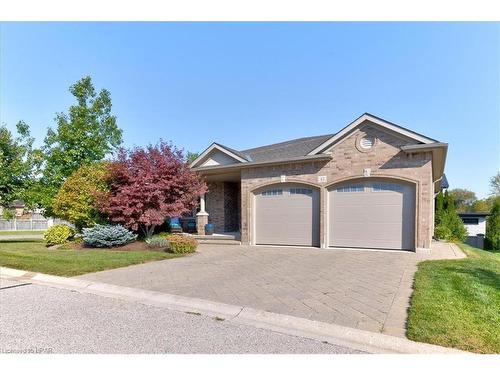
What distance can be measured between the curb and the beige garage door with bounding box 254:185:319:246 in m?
8.21

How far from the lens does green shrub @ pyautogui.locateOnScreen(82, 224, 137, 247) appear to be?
12336 mm

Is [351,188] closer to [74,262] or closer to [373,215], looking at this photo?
[373,215]

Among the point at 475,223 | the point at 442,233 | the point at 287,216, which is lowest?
the point at 475,223

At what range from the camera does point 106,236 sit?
1235 cm

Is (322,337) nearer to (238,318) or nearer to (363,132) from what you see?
(238,318)

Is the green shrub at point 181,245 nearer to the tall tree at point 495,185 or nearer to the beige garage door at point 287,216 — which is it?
the beige garage door at point 287,216

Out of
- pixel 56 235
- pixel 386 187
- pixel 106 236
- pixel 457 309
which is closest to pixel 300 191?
pixel 386 187

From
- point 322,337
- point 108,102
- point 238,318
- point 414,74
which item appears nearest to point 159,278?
point 238,318

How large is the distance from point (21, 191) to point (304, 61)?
601 inches

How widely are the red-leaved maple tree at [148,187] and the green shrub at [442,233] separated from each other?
46.1 feet

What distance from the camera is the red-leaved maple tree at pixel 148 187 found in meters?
12.5

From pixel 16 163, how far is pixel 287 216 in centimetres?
1382

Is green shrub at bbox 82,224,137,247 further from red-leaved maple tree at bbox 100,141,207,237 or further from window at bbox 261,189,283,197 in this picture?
window at bbox 261,189,283,197

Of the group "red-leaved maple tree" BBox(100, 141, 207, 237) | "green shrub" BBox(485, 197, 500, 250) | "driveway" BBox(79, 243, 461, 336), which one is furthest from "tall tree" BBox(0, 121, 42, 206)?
"green shrub" BBox(485, 197, 500, 250)
